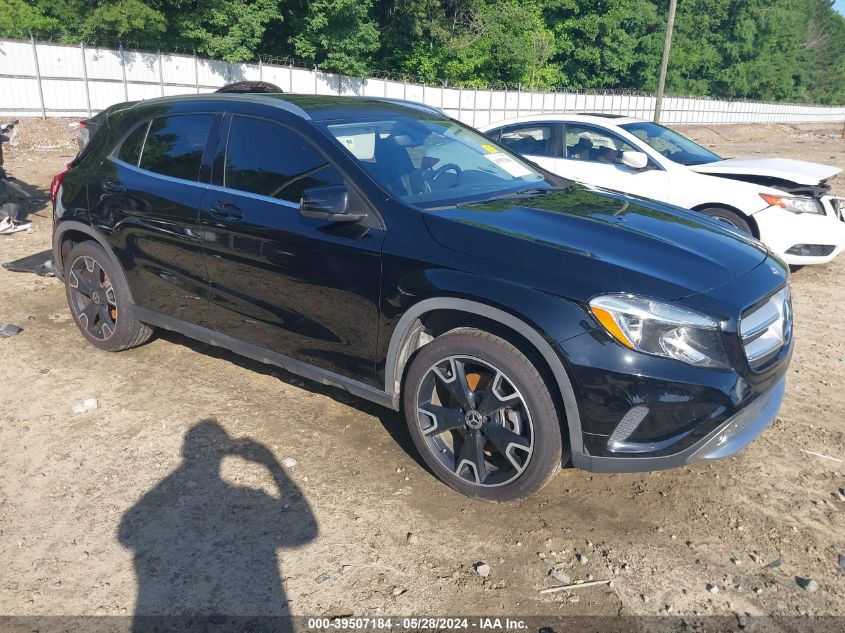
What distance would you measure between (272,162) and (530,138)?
16.6ft

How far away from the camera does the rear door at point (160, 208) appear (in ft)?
14.4

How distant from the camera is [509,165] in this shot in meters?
4.59

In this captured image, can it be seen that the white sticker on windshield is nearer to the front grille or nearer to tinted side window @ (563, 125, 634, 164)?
the front grille

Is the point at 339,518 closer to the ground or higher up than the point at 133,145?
closer to the ground

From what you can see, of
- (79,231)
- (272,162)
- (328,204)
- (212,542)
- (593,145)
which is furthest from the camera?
(593,145)

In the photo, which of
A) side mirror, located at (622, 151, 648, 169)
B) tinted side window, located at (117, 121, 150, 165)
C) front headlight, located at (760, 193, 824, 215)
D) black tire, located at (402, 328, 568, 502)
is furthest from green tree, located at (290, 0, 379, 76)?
black tire, located at (402, 328, 568, 502)

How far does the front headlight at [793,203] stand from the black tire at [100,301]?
595 centimetres

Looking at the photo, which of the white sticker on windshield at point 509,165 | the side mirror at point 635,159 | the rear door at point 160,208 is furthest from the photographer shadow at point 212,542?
the side mirror at point 635,159

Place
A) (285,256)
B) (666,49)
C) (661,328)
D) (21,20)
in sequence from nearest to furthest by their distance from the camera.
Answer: (661,328)
(285,256)
(666,49)
(21,20)

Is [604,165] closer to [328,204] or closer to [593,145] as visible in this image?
[593,145]

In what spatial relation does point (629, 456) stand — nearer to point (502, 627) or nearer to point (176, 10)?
point (502, 627)

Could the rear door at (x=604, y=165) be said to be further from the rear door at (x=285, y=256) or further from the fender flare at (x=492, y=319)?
the fender flare at (x=492, y=319)

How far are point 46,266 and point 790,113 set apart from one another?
249 ft

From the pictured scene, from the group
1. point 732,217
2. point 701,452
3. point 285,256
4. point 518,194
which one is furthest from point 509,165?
point 732,217
